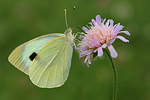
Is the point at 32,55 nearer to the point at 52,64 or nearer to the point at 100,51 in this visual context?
the point at 52,64

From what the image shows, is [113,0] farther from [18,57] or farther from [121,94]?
[18,57]

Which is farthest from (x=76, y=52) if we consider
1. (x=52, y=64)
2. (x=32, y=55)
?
(x=32, y=55)

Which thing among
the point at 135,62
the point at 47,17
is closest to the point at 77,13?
the point at 47,17

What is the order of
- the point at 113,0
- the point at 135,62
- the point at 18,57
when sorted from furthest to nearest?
the point at 113,0 < the point at 135,62 < the point at 18,57

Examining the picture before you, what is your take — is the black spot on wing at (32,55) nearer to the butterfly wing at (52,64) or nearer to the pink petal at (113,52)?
the butterfly wing at (52,64)

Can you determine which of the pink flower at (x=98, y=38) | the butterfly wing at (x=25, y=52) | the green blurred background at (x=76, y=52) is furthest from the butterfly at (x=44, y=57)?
the green blurred background at (x=76, y=52)

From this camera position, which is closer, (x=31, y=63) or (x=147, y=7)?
(x=31, y=63)
